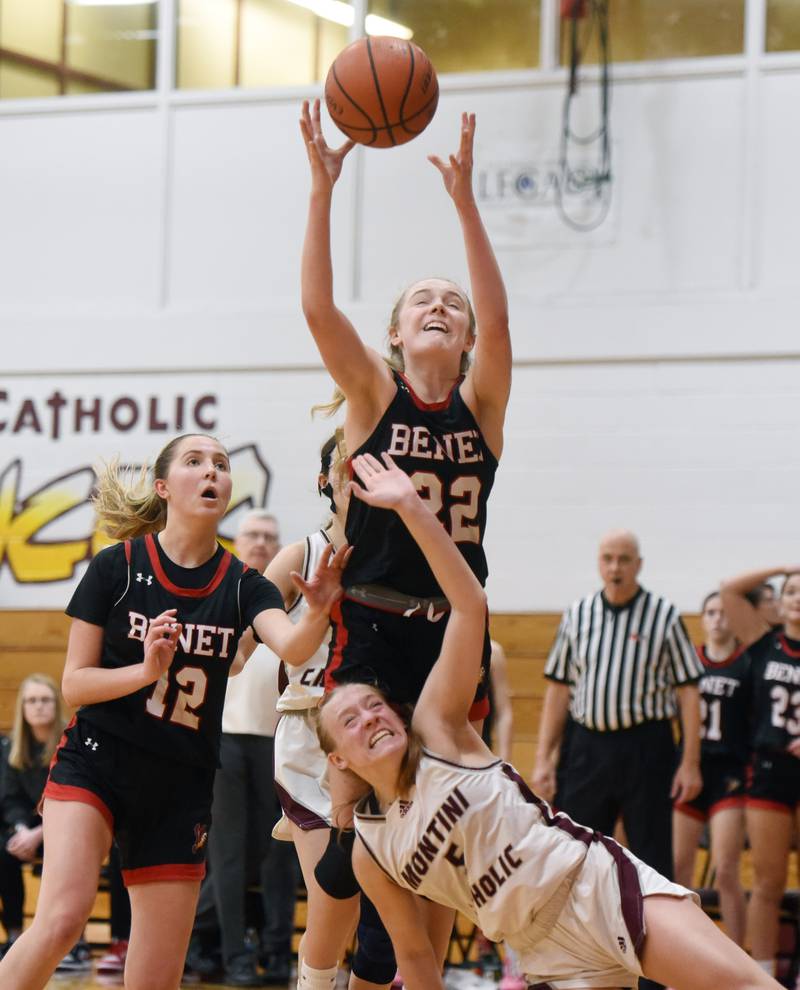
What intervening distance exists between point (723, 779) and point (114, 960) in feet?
11.1

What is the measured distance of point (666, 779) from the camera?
290 inches

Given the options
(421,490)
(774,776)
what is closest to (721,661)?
(774,776)

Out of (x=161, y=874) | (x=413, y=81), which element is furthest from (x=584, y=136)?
(x=161, y=874)

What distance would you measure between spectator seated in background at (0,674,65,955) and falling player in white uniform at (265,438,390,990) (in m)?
3.30

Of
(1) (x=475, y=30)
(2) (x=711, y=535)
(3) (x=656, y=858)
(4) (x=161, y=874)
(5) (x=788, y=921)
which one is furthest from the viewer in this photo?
(1) (x=475, y=30)

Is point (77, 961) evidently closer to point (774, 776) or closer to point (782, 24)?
point (774, 776)

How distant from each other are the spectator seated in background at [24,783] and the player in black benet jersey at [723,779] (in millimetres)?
3505

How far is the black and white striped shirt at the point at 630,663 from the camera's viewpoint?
745 cm

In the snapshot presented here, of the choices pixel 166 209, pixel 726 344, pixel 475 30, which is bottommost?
pixel 726 344

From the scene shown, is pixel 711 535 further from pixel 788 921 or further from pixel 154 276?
pixel 154 276

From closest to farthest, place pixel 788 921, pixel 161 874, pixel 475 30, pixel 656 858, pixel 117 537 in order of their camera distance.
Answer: pixel 161 874 → pixel 117 537 → pixel 656 858 → pixel 788 921 → pixel 475 30

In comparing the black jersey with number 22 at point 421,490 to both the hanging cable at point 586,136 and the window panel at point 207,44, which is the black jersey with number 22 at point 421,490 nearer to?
the hanging cable at point 586,136

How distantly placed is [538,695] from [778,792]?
8.28 feet

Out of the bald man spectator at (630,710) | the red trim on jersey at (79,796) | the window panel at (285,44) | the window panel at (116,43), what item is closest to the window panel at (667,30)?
the window panel at (285,44)
